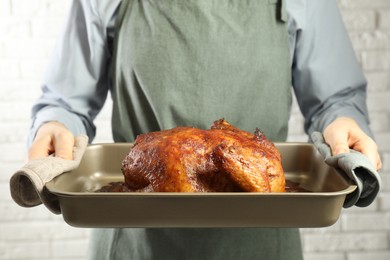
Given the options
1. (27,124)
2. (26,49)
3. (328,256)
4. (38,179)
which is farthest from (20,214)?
(38,179)

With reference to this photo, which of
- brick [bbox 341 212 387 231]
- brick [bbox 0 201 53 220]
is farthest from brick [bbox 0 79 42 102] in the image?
brick [bbox 341 212 387 231]

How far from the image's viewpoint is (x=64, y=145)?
1192mm

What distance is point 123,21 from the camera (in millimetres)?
1518

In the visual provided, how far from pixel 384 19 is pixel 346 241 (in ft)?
3.13

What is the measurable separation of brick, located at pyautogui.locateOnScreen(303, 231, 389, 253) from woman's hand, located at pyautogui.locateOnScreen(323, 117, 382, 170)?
136 centimetres

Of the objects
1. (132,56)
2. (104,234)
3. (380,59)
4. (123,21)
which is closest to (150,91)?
(132,56)

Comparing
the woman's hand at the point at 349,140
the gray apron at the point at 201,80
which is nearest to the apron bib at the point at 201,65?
the gray apron at the point at 201,80

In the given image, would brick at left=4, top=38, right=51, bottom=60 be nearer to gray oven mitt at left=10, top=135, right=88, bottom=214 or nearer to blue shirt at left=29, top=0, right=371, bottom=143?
blue shirt at left=29, top=0, right=371, bottom=143

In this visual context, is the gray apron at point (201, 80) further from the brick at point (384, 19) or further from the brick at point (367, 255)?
the brick at point (367, 255)

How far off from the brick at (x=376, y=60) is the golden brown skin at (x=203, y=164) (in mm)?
1463

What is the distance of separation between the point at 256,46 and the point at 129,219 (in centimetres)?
70

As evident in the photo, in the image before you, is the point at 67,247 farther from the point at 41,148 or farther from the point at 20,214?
the point at 41,148

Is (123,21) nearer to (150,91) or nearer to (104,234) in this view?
(150,91)

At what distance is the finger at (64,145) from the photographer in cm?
115
